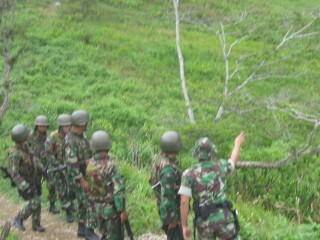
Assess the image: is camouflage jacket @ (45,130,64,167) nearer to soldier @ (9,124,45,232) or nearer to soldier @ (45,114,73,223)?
soldier @ (45,114,73,223)

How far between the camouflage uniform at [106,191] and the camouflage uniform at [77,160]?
0.76 m

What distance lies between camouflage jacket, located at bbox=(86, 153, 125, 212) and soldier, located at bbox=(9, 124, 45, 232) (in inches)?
57.8

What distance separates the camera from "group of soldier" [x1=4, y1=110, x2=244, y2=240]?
533 centimetres

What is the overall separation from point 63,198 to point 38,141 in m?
1.05

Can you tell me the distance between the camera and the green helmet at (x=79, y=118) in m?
7.12

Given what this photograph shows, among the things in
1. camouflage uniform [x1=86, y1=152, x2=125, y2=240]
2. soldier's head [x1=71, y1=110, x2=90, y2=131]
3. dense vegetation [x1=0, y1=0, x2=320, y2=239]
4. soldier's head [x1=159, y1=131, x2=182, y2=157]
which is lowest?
dense vegetation [x1=0, y1=0, x2=320, y2=239]

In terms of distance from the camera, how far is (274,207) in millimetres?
10891

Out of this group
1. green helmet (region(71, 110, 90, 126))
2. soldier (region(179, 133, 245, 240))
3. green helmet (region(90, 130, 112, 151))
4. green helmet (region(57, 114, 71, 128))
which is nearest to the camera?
soldier (region(179, 133, 245, 240))

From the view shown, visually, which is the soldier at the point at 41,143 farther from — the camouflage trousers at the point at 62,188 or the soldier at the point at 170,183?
the soldier at the point at 170,183

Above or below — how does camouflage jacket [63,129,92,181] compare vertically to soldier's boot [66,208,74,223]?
above

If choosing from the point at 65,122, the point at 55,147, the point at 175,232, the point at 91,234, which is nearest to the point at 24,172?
the point at 55,147

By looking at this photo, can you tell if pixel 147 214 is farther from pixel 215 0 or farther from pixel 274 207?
pixel 215 0

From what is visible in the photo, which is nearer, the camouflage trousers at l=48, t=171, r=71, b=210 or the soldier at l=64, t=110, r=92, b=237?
the soldier at l=64, t=110, r=92, b=237

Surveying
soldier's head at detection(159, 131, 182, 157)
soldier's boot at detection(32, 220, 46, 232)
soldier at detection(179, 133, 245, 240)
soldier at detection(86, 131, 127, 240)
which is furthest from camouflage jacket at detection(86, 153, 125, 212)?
soldier's boot at detection(32, 220, 46, 232)
